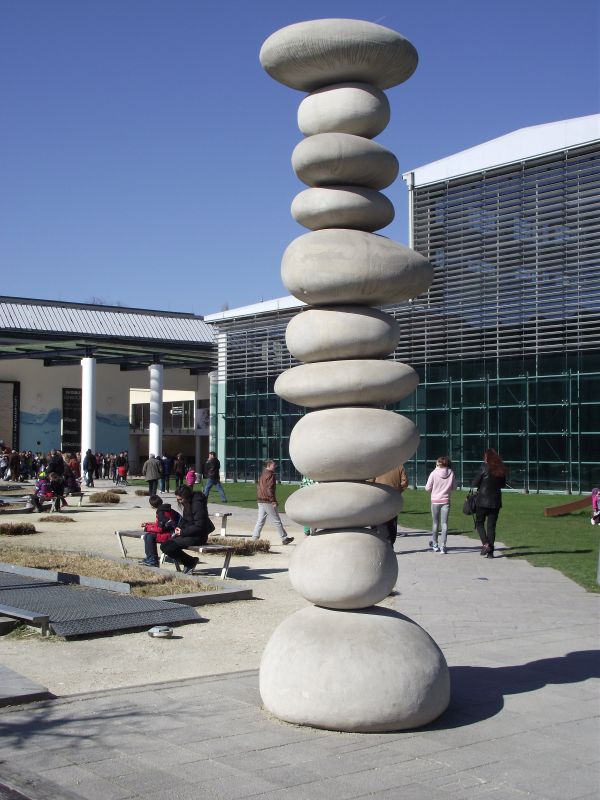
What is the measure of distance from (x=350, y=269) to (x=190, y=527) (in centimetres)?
720

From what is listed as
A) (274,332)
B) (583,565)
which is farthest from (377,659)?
(274,332)

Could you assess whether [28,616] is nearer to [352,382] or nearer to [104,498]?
[352,382]

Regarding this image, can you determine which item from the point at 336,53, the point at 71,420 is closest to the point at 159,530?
the point at 336,53

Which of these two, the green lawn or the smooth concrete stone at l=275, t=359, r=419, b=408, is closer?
the smooth concrete stone at l=275, t=359, r=419, b=408

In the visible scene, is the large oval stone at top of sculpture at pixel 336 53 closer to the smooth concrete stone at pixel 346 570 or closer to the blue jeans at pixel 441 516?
the smooth concrete stone at pixel 346 570

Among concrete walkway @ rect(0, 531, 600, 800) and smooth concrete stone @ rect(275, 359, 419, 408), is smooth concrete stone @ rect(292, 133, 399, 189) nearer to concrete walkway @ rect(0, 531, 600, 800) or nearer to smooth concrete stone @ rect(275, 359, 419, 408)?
smooth concrete stone @ rect(275, 359, 419, 408)

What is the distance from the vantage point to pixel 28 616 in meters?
9.62

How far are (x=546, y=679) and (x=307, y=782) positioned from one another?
9.87 feet

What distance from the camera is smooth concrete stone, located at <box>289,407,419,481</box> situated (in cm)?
682

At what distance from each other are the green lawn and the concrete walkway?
5600 millimetres

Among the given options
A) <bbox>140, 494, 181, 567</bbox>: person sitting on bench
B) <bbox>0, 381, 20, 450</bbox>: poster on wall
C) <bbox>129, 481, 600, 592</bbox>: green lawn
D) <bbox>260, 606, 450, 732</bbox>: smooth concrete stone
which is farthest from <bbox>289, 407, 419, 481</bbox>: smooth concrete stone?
<bbox>0, 381, 20, 450</bbox>: poster on wall

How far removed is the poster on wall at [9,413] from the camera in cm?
5488

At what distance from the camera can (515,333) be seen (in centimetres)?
3566

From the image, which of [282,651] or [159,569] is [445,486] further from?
[282,651]
